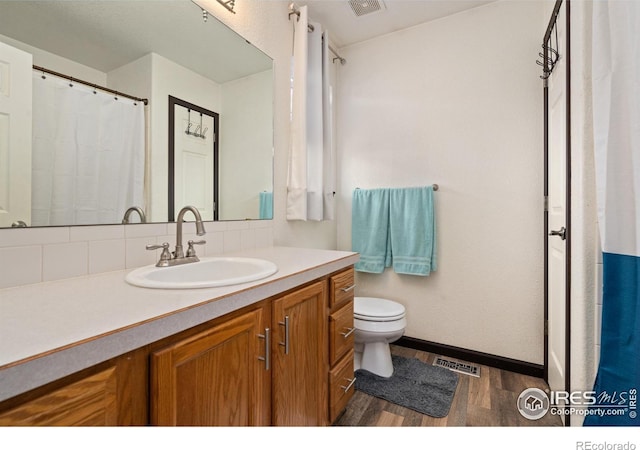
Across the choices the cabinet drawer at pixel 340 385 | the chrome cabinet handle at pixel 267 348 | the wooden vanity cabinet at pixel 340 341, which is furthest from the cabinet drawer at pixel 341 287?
the chrome cabinet handle at pixel 267 348

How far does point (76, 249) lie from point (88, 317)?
47cm

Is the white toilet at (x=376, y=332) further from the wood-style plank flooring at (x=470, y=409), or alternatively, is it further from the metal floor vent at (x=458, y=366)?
the metal floor vent at (x=458, y=366)

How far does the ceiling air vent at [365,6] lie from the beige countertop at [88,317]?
6.27 feet

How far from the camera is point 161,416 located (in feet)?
2.02

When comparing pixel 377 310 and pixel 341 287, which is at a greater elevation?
pixel 341 287

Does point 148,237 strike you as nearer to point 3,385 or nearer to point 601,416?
point 3,385

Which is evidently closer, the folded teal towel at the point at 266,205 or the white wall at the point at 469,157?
the folded teal towel at the point at 266,205

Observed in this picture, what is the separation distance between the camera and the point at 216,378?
739mm

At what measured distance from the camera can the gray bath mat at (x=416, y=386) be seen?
152 cm

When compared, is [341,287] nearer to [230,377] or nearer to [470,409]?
[230,377]

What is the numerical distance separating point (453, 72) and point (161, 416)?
2375mm

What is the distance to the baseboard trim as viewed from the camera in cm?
181

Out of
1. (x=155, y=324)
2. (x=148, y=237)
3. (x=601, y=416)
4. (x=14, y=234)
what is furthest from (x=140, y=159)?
(x=601, y=416)

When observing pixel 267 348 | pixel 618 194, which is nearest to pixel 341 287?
pixel 267 348
